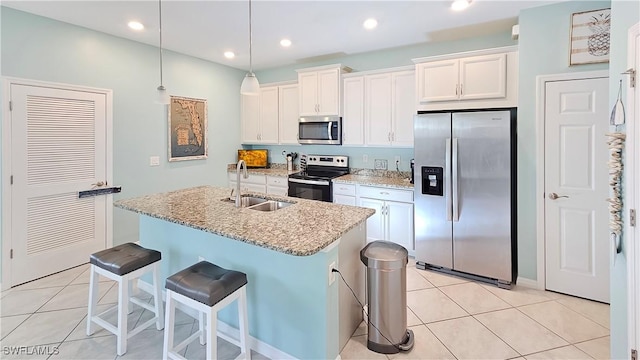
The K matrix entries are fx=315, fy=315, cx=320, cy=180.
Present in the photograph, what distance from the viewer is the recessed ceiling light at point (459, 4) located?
9.27ft

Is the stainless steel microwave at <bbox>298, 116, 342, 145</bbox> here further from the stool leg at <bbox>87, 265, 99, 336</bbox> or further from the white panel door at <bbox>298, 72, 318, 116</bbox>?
the stool leg at <bbox>87, 265, 99, 336</bbox>

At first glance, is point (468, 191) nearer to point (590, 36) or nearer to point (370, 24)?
point (590, 36)

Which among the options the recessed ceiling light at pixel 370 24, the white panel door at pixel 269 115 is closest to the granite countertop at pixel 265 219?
the recessed ceiling light at pixel 370 24

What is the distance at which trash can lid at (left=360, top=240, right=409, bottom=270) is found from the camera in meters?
2.16

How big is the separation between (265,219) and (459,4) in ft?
8.54

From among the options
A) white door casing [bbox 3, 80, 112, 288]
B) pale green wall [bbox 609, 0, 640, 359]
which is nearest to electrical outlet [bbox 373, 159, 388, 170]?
pale green wall [bbox 609, 0, 640, 359]

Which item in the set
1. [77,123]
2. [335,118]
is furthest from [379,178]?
[77,123]

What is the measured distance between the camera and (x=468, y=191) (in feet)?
10.5

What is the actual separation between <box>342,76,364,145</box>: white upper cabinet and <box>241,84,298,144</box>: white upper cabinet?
35.5 inches

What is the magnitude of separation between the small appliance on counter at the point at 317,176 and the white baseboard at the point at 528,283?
2.29 metres

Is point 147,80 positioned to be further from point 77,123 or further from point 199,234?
point 199,234

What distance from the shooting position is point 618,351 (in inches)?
73.0

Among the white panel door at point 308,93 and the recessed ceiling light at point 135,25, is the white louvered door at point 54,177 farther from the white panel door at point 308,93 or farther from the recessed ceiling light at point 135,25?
the white panel door at point 308,93

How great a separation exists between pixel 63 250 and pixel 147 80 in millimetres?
2252
